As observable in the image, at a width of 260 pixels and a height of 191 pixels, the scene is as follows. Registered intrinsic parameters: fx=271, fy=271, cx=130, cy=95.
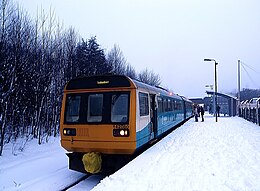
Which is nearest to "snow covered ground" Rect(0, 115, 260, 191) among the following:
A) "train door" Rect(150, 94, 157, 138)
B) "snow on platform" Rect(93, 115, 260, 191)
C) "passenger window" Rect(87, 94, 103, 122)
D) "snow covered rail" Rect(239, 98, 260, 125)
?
"snow on platform" Rect(93, 115, 260, 191)

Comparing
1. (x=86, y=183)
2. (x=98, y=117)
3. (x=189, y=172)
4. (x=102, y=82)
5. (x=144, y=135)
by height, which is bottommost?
(x=86, y=183)

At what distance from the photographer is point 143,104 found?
8.67 meters

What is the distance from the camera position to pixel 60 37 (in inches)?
776

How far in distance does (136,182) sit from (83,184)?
232 centimetres

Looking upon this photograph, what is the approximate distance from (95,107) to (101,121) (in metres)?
0.53

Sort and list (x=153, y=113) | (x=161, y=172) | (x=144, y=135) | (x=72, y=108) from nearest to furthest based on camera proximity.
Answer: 1. (x=161, y=172)
2. (x=72, y=108)
3. (x=144, y=135)
4. (x=153, y=113)

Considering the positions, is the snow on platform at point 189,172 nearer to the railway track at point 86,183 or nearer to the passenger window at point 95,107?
the railway track at point 86,183

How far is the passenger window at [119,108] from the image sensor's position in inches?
295

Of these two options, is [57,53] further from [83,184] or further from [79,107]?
[83,184]

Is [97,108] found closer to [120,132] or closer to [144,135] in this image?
[120,132]

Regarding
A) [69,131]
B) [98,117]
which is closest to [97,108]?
[98,117]

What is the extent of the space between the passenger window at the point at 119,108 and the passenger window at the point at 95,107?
1.25 feet

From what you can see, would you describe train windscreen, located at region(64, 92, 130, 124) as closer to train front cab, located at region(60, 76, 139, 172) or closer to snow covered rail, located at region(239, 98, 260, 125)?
train front cab, located at region(60, 76, 139, 172)

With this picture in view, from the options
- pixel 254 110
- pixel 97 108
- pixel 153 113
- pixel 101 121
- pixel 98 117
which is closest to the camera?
pixel 101 121
